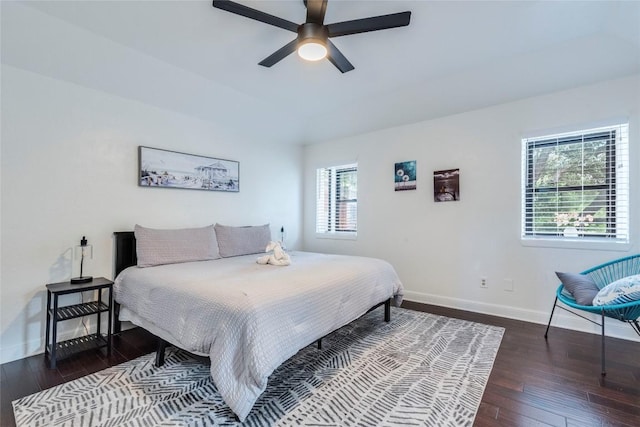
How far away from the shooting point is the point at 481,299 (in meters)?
3.56

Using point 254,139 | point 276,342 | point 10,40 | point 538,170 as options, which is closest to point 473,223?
point 538,170

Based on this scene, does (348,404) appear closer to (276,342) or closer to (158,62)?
(276,342)

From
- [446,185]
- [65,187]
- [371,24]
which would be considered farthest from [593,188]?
[65,187]

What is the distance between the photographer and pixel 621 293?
84.1 inches

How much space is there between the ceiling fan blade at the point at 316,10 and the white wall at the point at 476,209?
2476 mm

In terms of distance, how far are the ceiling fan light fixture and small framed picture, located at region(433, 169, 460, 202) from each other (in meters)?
2.33

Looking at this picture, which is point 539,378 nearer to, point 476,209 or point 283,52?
point 476,209

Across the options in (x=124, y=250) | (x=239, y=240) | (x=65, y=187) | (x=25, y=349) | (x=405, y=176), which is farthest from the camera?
(x=405, y=176)

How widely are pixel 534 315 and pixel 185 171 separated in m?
4.32

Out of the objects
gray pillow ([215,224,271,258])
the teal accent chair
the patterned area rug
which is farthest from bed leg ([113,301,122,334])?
the teal accent chair

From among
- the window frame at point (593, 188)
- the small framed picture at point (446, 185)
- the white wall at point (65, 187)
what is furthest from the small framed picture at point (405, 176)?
the white wall at point (65, 187)

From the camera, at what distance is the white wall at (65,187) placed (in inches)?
96.0

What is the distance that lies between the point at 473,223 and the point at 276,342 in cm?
291

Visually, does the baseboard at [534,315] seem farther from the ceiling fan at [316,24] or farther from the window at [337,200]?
the ceiling fan at [316,24]
